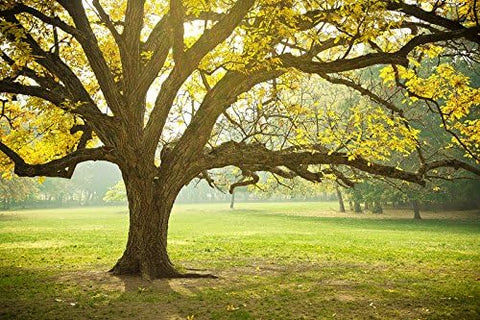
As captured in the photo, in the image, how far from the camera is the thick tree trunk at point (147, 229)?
10055 mm

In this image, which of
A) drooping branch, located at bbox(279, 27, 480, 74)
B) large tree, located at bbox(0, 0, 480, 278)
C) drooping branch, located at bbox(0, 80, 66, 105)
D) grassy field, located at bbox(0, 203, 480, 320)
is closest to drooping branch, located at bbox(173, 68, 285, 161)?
large tree, located at bbox(0, 0, 480, 278)

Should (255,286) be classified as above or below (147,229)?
below

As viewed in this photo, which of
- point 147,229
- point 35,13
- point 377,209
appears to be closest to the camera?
point 35,13

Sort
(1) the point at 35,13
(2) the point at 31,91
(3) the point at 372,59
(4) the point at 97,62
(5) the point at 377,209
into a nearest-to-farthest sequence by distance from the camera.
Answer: (3) the point at 372,59, (1) the point at 35,13, (2) the point at 31,91, (4) the point at 97,62, (5) the point at 377,209

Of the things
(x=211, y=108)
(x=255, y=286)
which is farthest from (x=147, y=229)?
(x=211, y=108)

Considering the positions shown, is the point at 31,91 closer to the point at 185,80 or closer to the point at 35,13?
the point at 35,13

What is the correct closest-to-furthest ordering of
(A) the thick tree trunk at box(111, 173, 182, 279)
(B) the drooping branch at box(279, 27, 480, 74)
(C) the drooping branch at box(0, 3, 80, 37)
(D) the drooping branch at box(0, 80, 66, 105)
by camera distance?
(B) the drooping branch at box(279, 27, 480, 74) → (C) the drooping branch at box(0, 3, 80, 37) → (D) the drooping branch at box(0, 80, 66, 105) → (A) the thick tree trunk at box(111, 173, 182, 279)

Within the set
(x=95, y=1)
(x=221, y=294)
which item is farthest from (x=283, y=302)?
(x=95, y=1)

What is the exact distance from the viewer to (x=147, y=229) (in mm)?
10094

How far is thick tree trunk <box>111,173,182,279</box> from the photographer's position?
10.1 meters

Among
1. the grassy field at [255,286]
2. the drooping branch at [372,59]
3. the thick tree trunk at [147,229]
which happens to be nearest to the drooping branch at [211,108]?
the drooping branch at [372,59]

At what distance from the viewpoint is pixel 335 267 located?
1267 centimetres

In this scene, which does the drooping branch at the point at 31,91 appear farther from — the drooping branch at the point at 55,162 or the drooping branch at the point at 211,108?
the drooping branch at the point at 211,108

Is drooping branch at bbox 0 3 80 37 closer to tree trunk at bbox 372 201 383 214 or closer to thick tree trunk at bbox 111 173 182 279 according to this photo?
thick tree trunk at bbox 111 173 182 279
